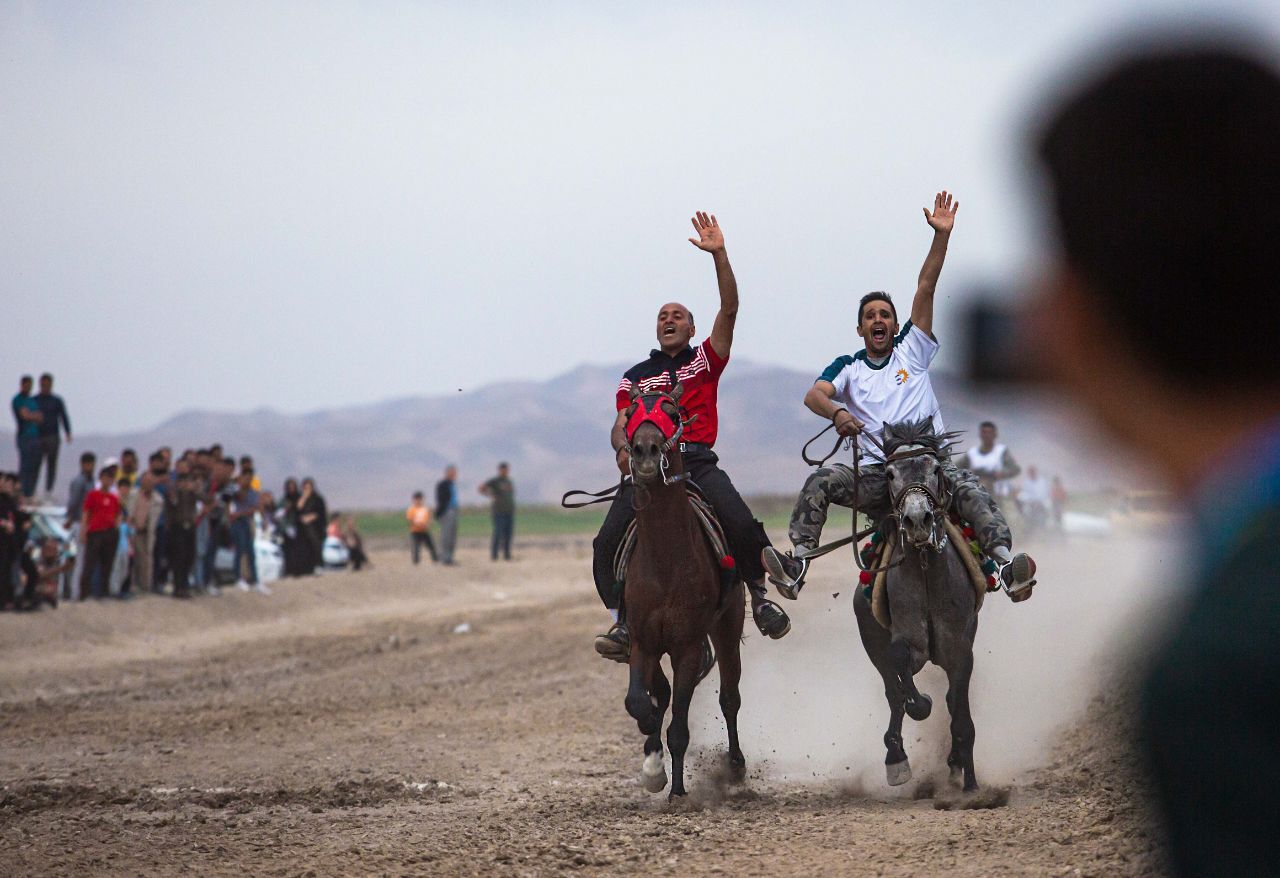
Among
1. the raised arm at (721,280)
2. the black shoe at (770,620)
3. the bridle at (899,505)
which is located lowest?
the black shoe at (770,620)

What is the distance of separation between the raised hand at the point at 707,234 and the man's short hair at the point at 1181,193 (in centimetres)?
901

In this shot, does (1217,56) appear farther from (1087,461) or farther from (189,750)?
(189,750)

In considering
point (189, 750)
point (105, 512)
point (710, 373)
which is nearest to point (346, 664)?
point (105, 512)

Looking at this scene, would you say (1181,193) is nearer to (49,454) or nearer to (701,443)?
(701,443)

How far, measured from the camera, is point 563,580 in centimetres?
3678

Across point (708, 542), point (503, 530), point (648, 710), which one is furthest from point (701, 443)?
point (503, 530)

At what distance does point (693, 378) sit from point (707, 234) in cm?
124

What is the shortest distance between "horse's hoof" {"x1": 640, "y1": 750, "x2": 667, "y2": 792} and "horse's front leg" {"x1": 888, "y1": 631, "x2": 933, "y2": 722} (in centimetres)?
165

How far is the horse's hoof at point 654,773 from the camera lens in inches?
373

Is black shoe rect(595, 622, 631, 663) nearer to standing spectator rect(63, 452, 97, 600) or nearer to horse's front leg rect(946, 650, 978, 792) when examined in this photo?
horse's front leg rect(946, 650, 978, 792)

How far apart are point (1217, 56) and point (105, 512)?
864 inches

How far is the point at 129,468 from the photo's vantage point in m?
24.0

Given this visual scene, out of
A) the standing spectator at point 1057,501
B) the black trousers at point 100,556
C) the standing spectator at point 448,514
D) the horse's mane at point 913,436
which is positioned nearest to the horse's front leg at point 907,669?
the horse's mane at point 913,436

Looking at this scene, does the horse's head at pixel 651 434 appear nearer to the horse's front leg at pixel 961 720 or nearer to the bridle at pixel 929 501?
the bridle at pixel 929 501
